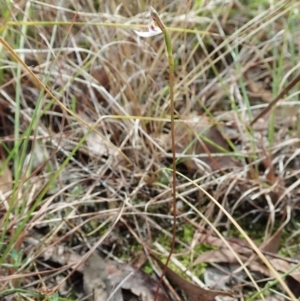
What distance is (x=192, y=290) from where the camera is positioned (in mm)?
1004

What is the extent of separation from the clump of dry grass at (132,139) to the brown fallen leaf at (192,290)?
0.33 ft

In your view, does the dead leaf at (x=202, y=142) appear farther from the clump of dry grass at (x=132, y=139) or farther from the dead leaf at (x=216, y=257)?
the dead leaf at (x=216, y=257)

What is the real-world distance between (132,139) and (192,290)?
0.40 meters

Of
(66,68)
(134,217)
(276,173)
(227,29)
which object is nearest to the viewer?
(134,217)

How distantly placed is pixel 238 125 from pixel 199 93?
164 millimetres

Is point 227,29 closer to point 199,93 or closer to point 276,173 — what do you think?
point 199,93

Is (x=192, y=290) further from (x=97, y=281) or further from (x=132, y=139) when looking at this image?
(x=132, y=139)

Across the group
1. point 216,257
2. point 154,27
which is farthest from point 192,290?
point 154,27

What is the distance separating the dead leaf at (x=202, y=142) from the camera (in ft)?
4.08

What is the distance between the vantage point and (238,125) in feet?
4.32

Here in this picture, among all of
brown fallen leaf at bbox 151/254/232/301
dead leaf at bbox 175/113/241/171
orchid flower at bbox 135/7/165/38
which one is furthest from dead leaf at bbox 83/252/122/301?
orchid flower at bbox 135/7/165/38

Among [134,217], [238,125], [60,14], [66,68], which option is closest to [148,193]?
[134,217]

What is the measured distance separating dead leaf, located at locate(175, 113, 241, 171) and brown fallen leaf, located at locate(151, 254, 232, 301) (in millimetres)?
280

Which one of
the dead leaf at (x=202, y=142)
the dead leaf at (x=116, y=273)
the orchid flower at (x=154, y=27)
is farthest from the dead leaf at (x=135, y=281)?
the orchid flower at (x=154, y=27)
